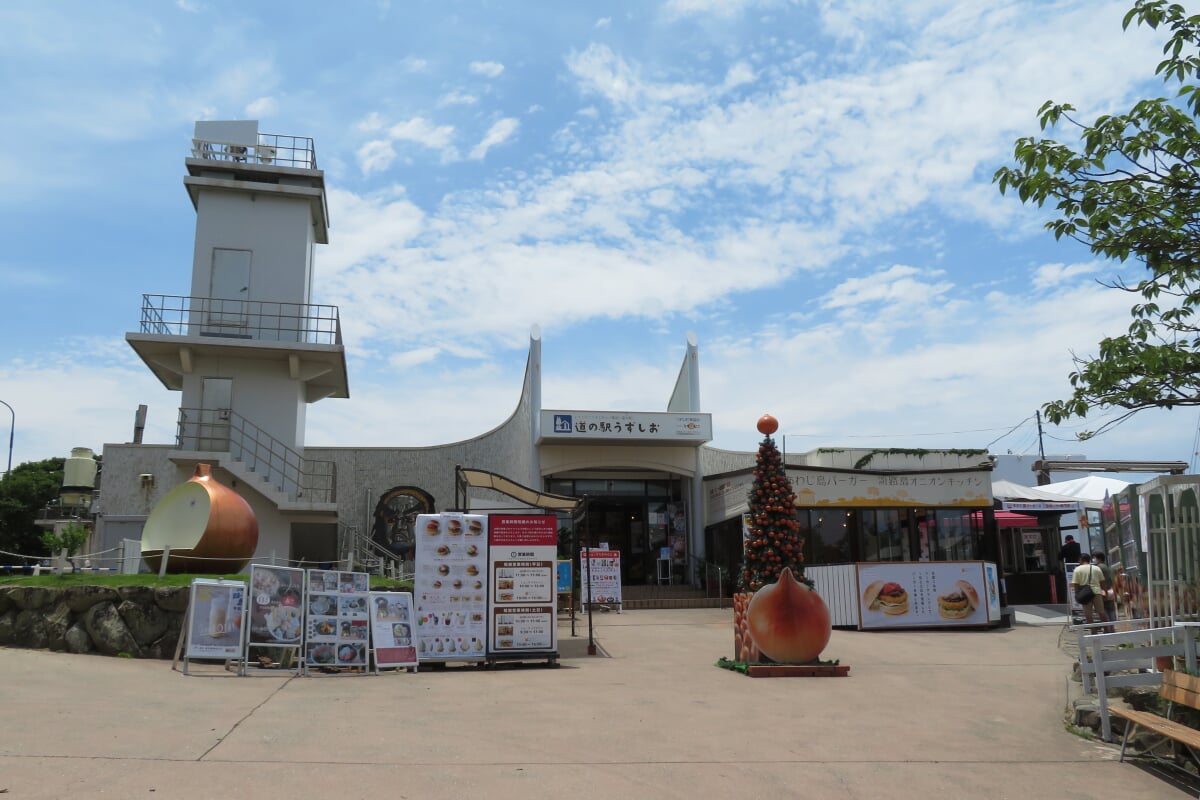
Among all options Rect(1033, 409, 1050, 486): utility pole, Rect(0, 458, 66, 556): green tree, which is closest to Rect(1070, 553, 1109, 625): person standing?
Rect(1033, 409, 1050, 486): utility pole

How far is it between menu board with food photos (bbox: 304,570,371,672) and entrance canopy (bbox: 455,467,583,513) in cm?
267

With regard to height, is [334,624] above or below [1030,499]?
below

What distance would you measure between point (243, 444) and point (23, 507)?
3566 centimetres

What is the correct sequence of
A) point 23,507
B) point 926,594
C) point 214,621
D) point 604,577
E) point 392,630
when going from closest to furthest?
1. point 214,621
2. point 392,630
3. point 926,594
4. point 604,577
5. point 23,507

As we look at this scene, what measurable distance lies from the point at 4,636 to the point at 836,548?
18.4 meters

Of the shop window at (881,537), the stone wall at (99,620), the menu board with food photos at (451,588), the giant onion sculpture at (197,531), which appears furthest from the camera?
the shop window at (881,537)

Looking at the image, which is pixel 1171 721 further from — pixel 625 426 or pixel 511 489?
pixel 625 426

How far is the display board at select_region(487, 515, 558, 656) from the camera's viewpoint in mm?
12867

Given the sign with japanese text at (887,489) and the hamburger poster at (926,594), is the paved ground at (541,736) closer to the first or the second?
the hamburger poster at (926,594)

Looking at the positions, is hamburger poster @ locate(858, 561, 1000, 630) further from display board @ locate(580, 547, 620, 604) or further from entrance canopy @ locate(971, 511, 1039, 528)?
entrance canopy @ locate(971, 511, 1039, 528)

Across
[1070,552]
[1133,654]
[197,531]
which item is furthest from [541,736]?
[1070,552]

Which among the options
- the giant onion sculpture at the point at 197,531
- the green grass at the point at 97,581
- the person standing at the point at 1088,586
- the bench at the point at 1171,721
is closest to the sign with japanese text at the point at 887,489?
the person standing at the point at 1088,586

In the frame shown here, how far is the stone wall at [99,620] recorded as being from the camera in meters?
11.8

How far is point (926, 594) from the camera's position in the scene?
61.8ft
